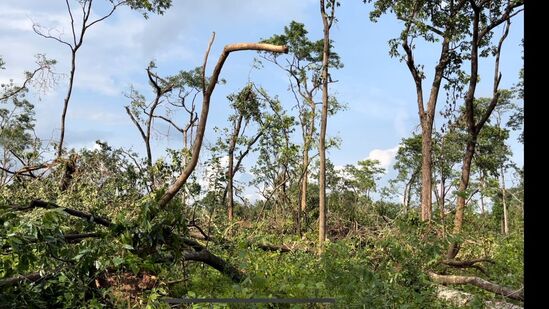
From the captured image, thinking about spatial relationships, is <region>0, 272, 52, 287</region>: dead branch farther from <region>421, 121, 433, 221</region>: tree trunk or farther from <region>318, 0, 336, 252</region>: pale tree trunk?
<region>318, 0, 336, 252</region>: pale tree trunk

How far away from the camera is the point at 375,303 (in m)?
2.98

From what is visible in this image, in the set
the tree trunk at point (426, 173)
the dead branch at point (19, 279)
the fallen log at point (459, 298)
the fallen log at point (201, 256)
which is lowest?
the fallen log at point (459, 298)

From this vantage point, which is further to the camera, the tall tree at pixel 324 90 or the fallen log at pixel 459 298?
the tall tree at pixel 324 90

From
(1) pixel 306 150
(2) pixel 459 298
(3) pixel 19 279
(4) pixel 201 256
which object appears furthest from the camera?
(1) pixel 306 150

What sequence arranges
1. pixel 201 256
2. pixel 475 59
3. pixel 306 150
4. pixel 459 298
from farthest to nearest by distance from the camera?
pixel 306 150, pixel 475 59, pixel 459 298, pixel 201 256

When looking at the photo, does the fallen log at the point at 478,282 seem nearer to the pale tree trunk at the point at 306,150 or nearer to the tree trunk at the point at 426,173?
the tree trunk at the point at 426,173

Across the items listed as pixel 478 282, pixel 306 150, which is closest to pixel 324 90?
pixel 306 150

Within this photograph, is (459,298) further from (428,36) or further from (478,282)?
(428,36)

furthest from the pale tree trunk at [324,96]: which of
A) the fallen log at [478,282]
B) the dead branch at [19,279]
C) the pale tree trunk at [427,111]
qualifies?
the dead branch at [19,279]

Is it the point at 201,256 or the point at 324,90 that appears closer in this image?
the point at 201,256

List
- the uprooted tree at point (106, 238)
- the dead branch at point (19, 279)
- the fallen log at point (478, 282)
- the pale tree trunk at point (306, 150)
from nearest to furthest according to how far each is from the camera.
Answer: the uprooted tree at point (106, 238), the dead branch at point (19, 279), the fallen log at point (478, 282), the pale tree trunk at point (306, 150)

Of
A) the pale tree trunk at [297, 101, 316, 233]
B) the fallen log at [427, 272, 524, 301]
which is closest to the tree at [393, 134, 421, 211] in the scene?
the pale tree trunk at [297, 101, 316, 233]

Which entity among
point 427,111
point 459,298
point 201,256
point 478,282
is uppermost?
point 427,111

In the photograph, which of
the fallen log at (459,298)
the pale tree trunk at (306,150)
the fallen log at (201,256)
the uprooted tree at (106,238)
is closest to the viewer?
the uprooted tree at (106,238)
